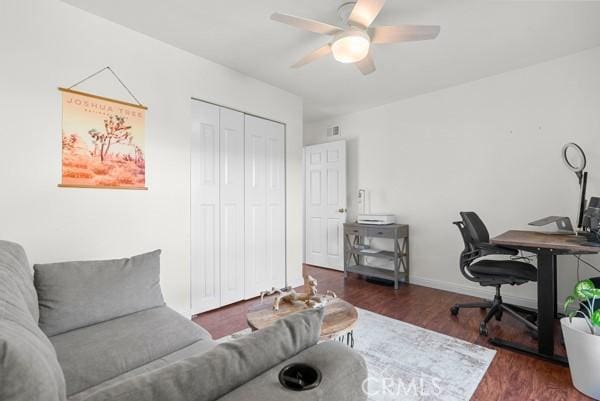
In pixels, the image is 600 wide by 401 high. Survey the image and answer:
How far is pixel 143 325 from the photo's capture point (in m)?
1.47

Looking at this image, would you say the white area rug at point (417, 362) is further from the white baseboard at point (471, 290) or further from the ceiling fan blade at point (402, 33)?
the ceiling fan blade at point (402, 33)

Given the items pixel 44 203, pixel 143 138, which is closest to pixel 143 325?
pixel 44 203

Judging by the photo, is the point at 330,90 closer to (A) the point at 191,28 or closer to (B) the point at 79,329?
(A) the point at 191,28

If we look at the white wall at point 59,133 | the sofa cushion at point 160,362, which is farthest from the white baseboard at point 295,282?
the sofa cushion at point 160,362

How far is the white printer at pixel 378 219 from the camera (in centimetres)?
371

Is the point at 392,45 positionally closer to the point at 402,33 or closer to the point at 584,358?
the point at 402,33

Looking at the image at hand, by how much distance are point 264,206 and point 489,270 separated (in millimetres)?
2278

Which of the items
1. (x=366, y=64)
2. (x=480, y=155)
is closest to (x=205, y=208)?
(x=366, y=64)

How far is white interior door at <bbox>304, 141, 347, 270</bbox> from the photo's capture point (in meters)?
4.36

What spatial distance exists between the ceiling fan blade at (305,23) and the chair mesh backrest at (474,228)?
6.35 ft

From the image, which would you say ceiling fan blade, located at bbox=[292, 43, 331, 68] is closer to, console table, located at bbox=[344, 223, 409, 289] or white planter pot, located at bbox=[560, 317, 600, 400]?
console table, located at bbox=[344, 223, 409, 289]

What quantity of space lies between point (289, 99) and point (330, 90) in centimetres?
53

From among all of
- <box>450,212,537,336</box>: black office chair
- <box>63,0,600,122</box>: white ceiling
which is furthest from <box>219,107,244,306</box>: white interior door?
<box>450,212,537,336</box>: black office chair

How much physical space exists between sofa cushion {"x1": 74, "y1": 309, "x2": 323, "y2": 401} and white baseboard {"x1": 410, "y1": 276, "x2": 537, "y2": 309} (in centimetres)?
312
